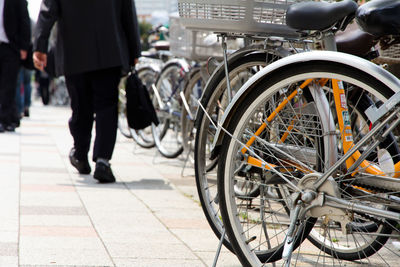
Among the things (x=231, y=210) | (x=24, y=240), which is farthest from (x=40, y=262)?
(x=231, y=210)

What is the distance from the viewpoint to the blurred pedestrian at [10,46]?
10.3 meters

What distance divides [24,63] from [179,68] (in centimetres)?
397

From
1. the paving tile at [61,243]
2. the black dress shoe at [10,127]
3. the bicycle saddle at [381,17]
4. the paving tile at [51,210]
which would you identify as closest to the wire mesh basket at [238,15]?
the bicycle saddle at [381,17]

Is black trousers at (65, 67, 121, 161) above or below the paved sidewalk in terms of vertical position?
above

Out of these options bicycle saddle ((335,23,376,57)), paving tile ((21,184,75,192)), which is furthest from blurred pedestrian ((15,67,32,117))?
bicycle saddle ((335,23,376,57))

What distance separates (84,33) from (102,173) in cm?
116

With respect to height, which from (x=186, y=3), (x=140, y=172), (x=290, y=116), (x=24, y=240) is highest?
(x=186, y=3)

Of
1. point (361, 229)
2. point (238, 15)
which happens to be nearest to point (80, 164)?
point (238, 15)

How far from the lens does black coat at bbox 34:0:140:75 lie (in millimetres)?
6087

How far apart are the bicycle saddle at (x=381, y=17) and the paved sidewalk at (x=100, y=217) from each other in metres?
1.47

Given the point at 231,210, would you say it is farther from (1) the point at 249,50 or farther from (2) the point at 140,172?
(2) the point at 140,172

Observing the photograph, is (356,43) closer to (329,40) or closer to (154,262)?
(329,40)

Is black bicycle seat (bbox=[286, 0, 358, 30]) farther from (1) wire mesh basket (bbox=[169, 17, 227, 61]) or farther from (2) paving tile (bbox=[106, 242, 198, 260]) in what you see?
(1) wire mesh basket (bbox=[169, 17, 227, 61])

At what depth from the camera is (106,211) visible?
4863 millimetres
